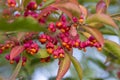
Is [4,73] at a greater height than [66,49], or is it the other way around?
[66,49]

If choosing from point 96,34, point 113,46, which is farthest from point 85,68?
point 96,34

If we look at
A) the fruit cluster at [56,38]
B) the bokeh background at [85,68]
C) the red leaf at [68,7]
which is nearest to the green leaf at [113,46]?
the fruit cluster at [56,38]

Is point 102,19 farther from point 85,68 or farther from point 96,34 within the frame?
point 85,68

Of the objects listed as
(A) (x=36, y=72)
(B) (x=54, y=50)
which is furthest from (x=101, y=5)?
(A) (x=36, y=72)

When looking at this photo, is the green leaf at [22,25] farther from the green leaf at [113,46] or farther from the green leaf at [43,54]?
the green leaf at [113,46]

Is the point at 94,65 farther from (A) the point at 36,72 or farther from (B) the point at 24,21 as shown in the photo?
(B) the point at 24,21

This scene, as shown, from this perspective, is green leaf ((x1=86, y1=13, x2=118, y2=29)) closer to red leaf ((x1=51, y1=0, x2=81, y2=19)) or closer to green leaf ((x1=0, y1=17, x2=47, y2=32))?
red leaf ((x1=51, y1=0, x2=81, y2=19))
